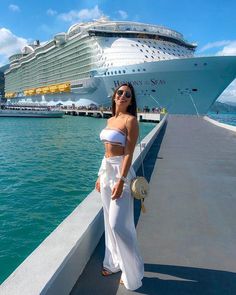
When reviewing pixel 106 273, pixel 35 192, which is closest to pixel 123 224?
pixel 106 273

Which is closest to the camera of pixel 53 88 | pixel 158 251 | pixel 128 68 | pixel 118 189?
pixel 118 189

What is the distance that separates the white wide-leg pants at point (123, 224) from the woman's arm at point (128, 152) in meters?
0.07

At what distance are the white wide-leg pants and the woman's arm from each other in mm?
70

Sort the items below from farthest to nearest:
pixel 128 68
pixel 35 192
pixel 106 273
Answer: pixel 128 68, pixel 35 192, pixel 106 273

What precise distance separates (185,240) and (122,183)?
1494 mm

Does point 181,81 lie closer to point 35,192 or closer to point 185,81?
point 185,81

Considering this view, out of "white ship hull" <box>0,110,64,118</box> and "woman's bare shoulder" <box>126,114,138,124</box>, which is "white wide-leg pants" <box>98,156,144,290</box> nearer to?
"woman's bare shoulder" <box>126,114,138,124</box>

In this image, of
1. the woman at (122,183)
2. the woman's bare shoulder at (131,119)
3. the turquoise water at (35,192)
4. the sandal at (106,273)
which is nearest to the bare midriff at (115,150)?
the woman at (122,183)

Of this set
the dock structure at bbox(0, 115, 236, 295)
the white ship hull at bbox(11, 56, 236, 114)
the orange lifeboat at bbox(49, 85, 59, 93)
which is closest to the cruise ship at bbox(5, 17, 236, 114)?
the white ship hull at bbox(11, 56, 236, 114)

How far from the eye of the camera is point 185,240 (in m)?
3.76

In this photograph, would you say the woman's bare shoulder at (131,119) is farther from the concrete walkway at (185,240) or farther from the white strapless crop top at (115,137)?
the concrete walkway at (185,240)

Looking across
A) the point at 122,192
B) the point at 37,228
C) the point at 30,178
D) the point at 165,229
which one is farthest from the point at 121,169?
the point at 30,178

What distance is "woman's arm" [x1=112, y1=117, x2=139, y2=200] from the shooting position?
270 cm

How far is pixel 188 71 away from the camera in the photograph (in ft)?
124
